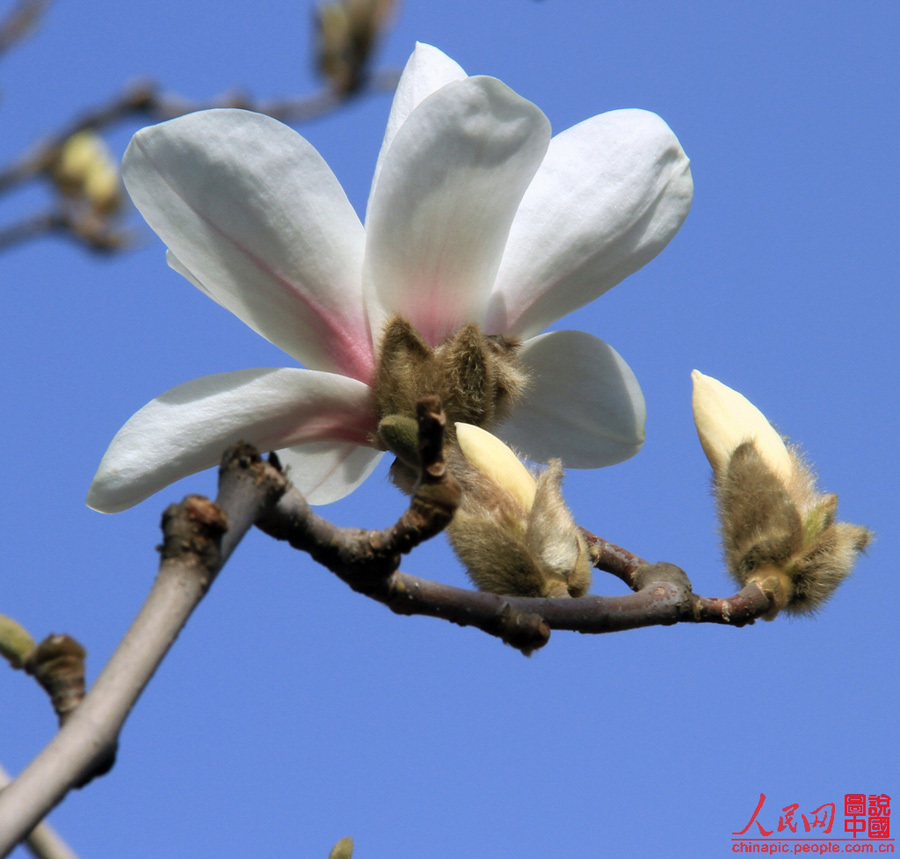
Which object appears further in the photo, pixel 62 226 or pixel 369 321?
pixel 62 226

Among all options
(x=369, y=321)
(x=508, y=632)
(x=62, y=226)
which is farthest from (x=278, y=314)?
(x=62, y=226)

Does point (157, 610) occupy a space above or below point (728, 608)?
below

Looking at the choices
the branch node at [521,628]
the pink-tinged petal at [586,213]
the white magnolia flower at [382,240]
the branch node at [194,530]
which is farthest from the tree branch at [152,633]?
the pink-tinged petal at [586,213]

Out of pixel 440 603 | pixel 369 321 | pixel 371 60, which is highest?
pixel 371 60

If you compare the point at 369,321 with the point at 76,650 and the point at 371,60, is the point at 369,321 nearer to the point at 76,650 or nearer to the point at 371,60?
the point at 76,650

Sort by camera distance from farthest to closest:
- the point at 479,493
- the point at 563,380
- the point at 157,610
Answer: the point at 563,380 < the point at 479,493 < the point at 157,610

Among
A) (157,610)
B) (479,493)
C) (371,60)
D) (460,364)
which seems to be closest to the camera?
(157,610)

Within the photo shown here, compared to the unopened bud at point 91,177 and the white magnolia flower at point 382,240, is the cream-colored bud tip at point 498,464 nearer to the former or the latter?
the white magnolia flower at point 382,240
